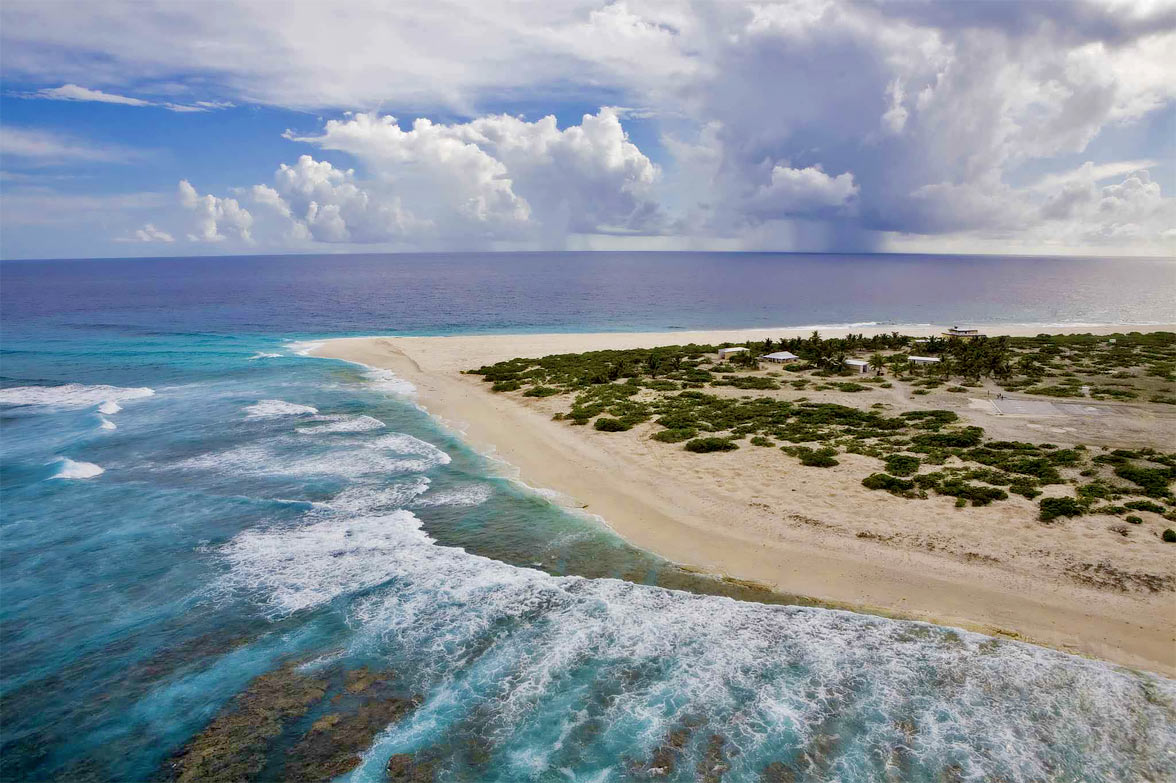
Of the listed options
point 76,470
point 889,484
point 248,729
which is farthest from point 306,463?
point 889,484

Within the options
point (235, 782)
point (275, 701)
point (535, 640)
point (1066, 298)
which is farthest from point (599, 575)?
point (1066, 298)

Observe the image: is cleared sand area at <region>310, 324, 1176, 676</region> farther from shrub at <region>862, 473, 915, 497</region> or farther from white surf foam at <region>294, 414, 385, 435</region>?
white surf foam at <region>294, 414, 385, 435</region>

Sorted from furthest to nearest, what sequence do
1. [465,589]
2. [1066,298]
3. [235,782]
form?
[1066,298] < [465,589] < [235,782]

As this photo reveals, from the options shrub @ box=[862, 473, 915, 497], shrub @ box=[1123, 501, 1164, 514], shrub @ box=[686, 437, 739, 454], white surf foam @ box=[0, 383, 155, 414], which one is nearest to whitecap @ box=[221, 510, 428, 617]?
shrub @ box=[686, 437, 739, 454]

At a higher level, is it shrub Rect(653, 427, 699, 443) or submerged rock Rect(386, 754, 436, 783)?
shrub Rect(653, 427, 699, 443)

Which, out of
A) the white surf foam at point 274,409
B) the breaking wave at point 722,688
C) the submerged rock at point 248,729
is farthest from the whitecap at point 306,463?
the submerged rock at point 248,729

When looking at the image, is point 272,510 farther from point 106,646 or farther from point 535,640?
point 535,640

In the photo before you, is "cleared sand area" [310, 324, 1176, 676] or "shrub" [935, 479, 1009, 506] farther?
"shrub" [935, 479, 1009, 506]
